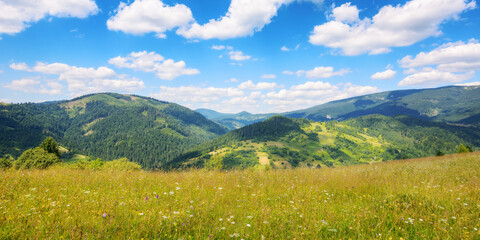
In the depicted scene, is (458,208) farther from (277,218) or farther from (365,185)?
(277,218)

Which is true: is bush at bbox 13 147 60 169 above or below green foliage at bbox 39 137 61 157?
below

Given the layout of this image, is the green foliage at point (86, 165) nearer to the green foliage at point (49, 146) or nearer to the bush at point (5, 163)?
the bush at point (5, 163)

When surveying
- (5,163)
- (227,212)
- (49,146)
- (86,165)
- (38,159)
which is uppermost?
(227,212)

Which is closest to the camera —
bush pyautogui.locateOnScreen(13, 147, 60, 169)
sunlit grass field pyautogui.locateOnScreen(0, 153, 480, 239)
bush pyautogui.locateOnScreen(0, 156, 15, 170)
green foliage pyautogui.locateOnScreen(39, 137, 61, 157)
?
sunlit grass field pyautogui.locateOnScreen(0, 153, 480, 239)

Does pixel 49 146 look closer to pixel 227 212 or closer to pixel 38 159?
pixel 38 159

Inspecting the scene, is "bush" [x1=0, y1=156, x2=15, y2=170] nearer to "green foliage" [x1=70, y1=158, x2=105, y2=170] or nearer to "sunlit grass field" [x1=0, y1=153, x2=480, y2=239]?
"green foliage" [x1=70, y1=158, x2=105, y2=170]

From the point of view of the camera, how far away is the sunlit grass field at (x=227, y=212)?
3.81 metres

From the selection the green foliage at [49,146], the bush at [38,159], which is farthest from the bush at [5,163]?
the green foliage at [49,146]

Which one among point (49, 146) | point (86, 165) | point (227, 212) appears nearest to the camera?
point (227, 212)

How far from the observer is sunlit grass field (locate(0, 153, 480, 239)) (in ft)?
12.5

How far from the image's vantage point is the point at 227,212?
4938 millimetres

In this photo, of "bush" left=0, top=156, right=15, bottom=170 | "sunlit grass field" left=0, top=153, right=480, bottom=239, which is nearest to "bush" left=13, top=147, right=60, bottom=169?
"bush" left=0, top=156, right=15, bottom=170

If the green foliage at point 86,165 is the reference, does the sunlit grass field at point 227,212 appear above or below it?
above

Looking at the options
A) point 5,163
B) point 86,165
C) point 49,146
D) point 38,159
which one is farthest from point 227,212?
point 49,146
